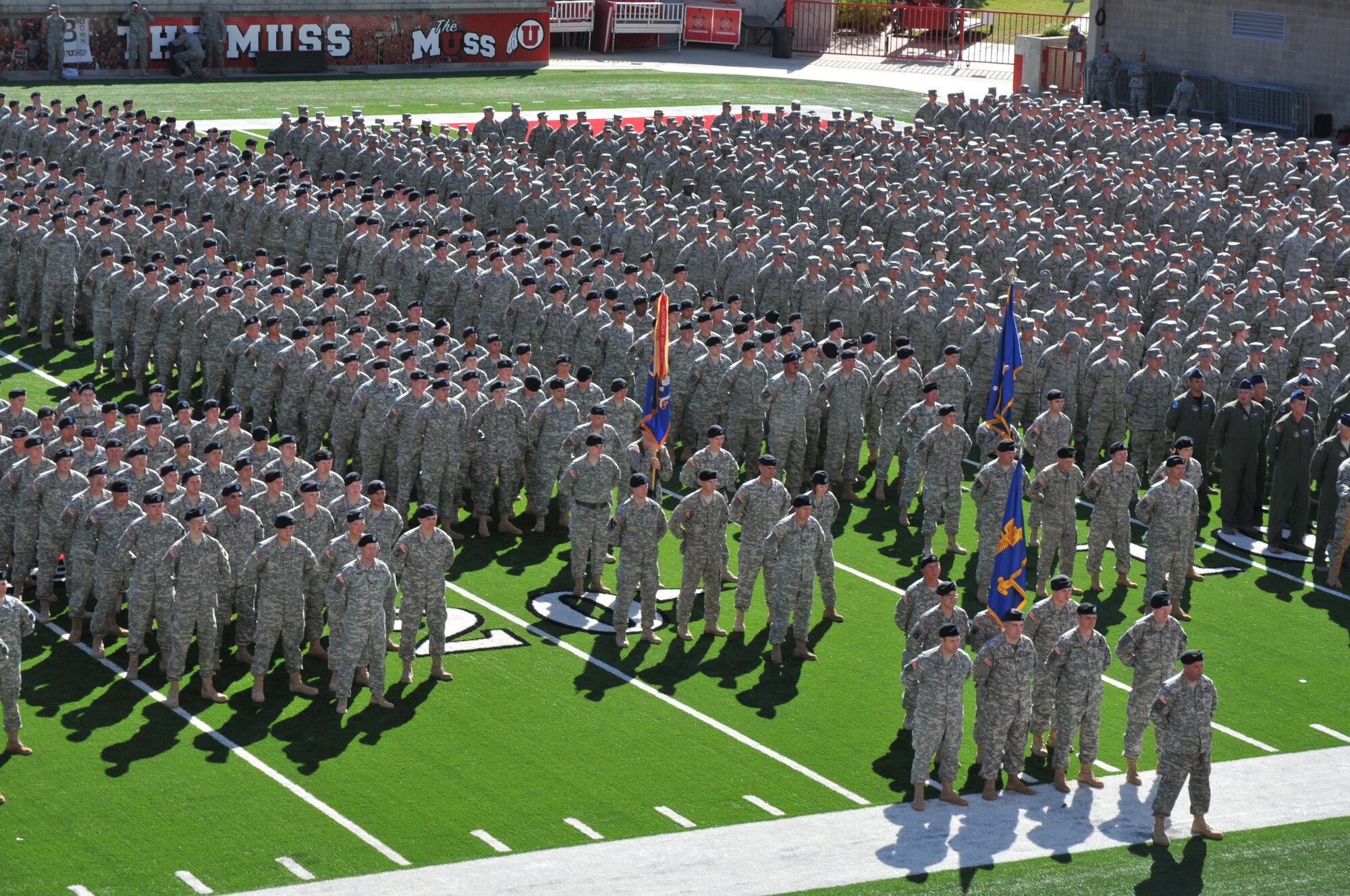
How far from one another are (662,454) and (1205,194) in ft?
48.4

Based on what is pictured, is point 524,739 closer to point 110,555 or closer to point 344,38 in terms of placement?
point 110,555

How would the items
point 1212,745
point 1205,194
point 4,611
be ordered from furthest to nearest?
1. point 1205,194
2. point 1212,745
3. point 4,611

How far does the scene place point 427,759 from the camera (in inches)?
592

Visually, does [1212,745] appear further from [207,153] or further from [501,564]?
[207,153]

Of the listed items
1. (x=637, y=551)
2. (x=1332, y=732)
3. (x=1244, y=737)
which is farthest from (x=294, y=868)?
(x=1332, y=732)

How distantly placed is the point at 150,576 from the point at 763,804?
540 cm

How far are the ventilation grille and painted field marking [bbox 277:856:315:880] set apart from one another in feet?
116

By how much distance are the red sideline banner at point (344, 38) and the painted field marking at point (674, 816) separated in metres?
35.7

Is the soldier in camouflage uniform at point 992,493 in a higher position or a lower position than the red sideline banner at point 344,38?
lower

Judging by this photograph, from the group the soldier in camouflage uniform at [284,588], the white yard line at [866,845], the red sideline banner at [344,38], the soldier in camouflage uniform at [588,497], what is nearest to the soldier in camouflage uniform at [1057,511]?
the white yard line at [866,845]

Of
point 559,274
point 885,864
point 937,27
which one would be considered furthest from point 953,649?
point 937,27

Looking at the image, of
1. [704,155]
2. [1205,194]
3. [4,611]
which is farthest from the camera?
[704,155]

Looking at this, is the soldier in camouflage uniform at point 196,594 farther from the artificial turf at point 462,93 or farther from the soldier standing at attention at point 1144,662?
the artificial turf at point 462,93

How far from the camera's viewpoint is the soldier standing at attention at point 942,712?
1453 cm
